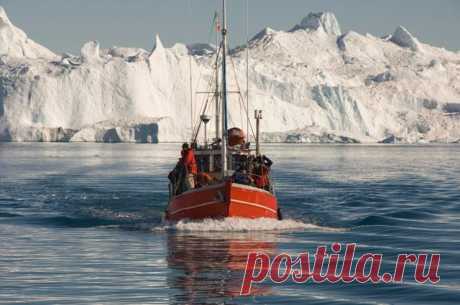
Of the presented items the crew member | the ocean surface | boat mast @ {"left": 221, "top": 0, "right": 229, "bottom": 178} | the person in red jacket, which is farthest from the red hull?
the crew member

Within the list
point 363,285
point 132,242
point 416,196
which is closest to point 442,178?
point 416,196

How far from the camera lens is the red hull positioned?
1137 inches

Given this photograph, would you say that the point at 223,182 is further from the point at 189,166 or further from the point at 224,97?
the point at 224,97

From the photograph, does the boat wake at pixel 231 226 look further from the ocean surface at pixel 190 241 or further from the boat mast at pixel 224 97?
the boat mast at pixel 224 97

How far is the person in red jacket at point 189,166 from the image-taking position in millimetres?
30303

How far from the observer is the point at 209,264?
70.2 ft

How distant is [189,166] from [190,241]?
15.8 ft

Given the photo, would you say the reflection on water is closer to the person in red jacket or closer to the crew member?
the person in red jacket

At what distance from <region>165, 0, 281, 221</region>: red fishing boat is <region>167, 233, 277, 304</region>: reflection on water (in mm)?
1660

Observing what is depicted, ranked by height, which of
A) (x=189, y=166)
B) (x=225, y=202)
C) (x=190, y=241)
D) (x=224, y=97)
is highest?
(x=224, y=97)

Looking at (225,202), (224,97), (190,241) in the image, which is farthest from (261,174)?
(190,241)

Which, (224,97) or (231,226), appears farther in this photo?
(231,226)

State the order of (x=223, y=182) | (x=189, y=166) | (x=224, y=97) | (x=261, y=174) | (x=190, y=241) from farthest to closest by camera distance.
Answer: (x=261, y=174), (x=189, y=166), (x=223, y=182), (x=224, y=97), (x=190, y=241)

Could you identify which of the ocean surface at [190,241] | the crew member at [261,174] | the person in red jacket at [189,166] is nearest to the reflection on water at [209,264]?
the ocean surface at [190,241]
